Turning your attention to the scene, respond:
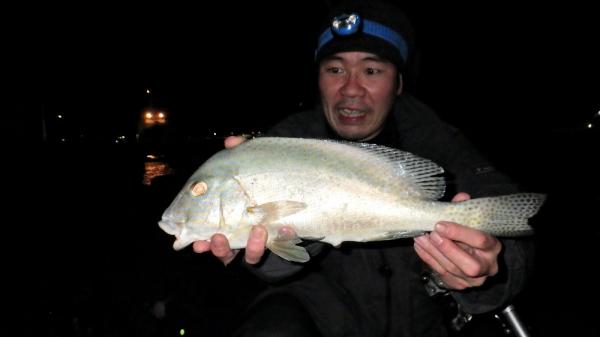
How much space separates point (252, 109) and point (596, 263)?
223 ft

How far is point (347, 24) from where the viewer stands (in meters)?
3.33

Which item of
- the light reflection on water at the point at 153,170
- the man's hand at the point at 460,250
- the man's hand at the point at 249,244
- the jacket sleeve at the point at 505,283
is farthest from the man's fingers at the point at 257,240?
the light reflection on water at the point at 153,170

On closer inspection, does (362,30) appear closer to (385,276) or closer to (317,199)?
(317,199)

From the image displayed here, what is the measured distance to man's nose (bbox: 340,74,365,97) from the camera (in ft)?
11.3

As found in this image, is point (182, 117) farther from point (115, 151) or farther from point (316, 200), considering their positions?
point (316, 200)

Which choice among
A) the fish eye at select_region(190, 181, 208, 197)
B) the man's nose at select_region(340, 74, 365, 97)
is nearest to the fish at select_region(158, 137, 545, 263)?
the fish eye at select_region(190, 181, 208, 197)

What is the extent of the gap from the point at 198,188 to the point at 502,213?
1.87 meters

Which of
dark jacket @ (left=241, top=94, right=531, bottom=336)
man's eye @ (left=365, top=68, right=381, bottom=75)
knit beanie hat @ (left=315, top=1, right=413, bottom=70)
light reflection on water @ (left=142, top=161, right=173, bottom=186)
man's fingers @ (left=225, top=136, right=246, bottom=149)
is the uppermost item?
knit beanie hat @ (left=315, top=1, right=413, bottom=70)

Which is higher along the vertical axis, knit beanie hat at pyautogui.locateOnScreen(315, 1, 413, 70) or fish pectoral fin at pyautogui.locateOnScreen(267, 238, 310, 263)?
knit beanie hat at pyautogui.locateOnScreen(315, 1, 413, 70)

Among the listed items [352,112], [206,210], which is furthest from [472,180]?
[206,210]

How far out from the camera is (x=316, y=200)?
2215 millimetres

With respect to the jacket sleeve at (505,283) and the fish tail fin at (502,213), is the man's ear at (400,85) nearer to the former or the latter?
the jacket sleeve at (505,283)

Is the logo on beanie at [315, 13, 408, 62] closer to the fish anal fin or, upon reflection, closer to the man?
the man

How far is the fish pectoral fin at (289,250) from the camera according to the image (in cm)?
222
